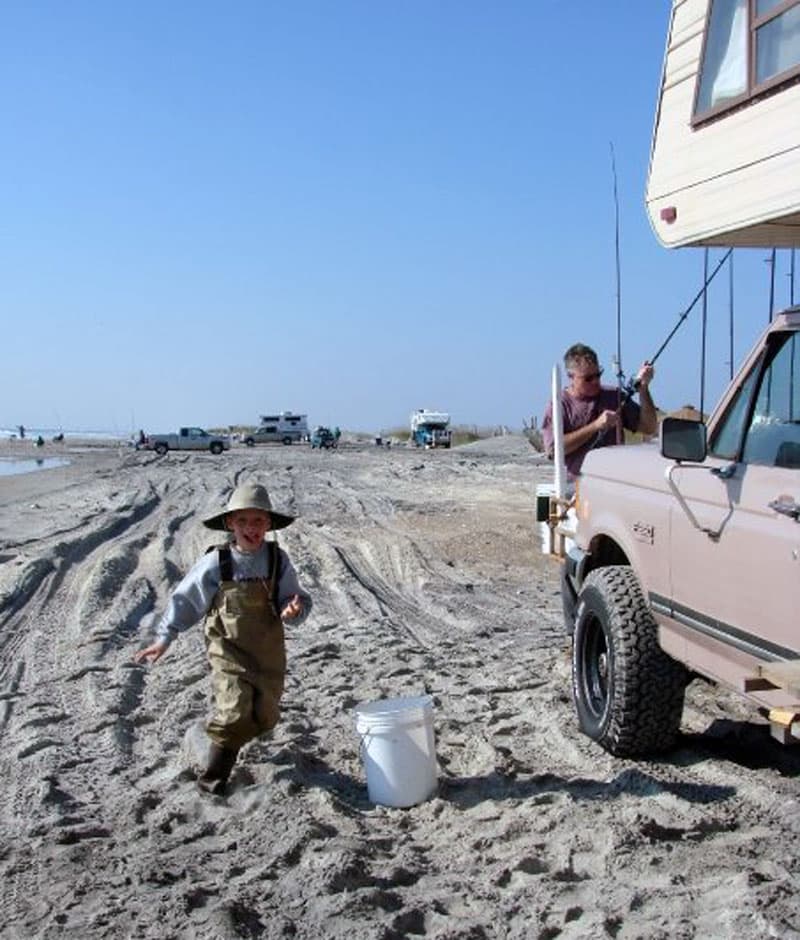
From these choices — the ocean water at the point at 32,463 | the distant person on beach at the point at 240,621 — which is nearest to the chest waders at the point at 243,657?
the distant person on beach at the point at 240,621

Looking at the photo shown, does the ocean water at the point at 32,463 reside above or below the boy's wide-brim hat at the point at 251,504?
below

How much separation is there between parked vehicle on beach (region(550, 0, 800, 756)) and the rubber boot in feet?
6.01

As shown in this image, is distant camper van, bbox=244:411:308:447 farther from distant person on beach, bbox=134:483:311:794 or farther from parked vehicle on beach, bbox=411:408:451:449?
distant person on beach, bbox=134:483:311:794

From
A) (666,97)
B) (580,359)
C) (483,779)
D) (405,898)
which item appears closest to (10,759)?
(483,779)

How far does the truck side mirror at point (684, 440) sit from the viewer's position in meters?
4.73

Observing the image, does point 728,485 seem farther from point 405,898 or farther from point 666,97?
point 666,97

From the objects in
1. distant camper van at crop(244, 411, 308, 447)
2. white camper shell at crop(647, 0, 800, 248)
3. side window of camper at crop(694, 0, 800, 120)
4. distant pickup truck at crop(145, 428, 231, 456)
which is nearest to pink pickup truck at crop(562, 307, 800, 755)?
white camper shell at crop(647, 0, 800, 248)

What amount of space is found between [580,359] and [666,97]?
1989mm

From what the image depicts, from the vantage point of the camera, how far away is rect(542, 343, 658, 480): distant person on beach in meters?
7.79

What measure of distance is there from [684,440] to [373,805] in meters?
2.14

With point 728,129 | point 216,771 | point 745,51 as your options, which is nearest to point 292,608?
point 216,771

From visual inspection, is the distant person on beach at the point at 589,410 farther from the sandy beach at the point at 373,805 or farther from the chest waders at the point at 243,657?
the chest waders at the point at 243,657

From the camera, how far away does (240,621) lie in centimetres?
545

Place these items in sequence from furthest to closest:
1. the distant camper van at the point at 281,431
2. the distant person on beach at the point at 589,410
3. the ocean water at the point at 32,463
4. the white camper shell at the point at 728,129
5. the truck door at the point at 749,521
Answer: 1. the distant camper van at the point at 281,431
2. the ocean water at the point at 32,463
3. the distant person on beach at the point at 589,410
4. the white camper shell at the point at 728,129
5. the truck door at the point at 749,521
